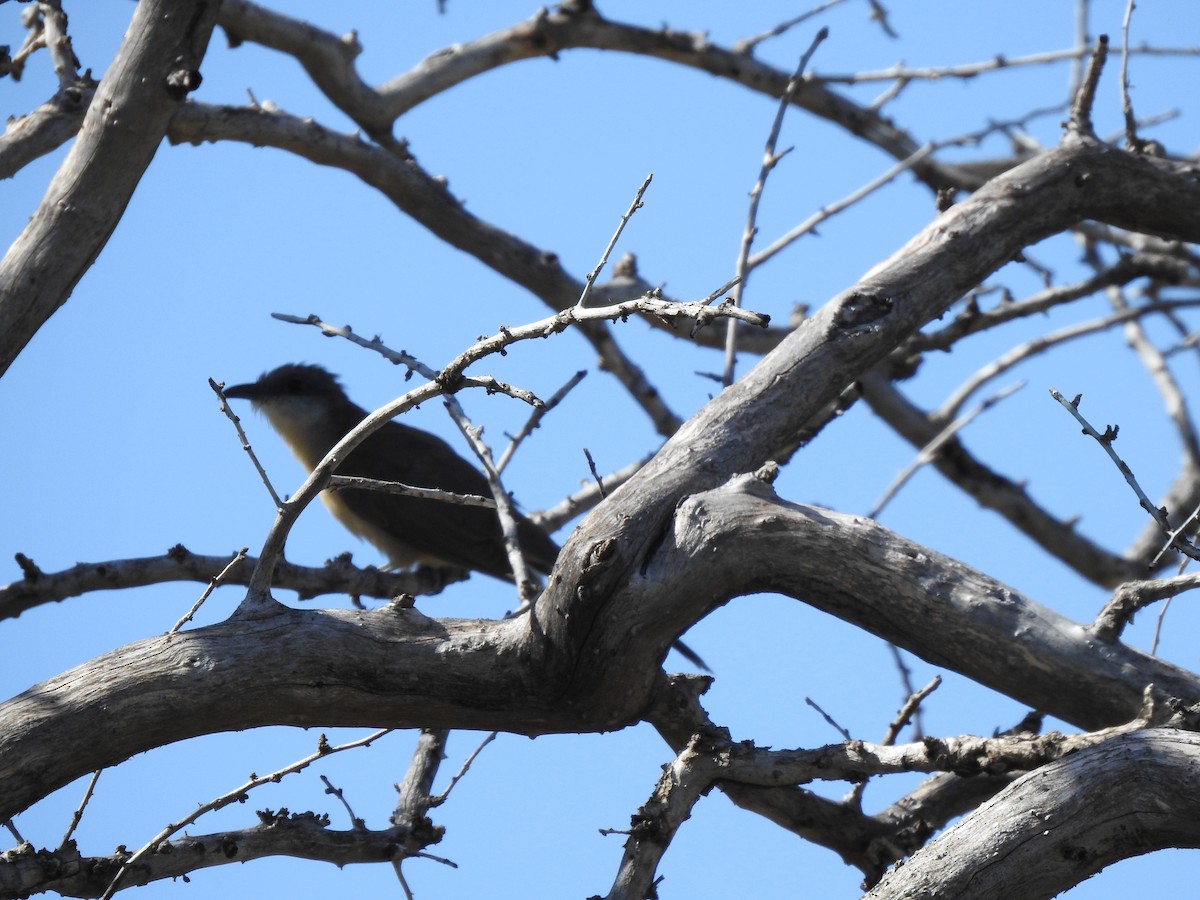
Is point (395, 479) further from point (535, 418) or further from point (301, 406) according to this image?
point (535, 418)

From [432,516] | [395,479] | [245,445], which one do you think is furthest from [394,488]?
[395,479]

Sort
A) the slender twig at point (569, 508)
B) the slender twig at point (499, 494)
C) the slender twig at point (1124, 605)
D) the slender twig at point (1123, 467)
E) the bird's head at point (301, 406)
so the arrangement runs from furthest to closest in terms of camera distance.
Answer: the bird's head at point (301, 406), the slender twig at point (569, 508), the slender twig at point (499, 494), the slender twig at point (1124, 605), the slender twig at point (1123, 467)

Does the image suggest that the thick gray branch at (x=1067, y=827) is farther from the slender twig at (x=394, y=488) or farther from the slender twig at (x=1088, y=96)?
the slender twig at (x=1088, y=96)

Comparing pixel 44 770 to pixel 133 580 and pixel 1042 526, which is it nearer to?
pixel 133 580

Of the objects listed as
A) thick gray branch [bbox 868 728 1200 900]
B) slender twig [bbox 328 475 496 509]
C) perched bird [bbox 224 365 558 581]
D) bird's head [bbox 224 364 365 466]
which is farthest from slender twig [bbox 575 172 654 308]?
bird's head [bbox 224 364 365 466]

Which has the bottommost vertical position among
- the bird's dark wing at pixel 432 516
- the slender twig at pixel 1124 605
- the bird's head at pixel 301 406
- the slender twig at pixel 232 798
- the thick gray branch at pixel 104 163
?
the slender twig at pixel 1124 605

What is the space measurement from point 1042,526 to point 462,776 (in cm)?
417

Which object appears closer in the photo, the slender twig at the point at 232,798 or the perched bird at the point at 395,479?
the slender twig at the point at 232,798

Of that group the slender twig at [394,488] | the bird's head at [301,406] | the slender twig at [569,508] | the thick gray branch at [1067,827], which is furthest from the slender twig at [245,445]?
the bird's head at [301,406]

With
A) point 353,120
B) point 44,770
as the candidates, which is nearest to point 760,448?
point 44,770

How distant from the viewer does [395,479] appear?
7168 millimetres

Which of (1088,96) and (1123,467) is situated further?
Answer: (1088,96)

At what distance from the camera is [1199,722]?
2811mm

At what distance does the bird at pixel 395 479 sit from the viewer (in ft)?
22.3
